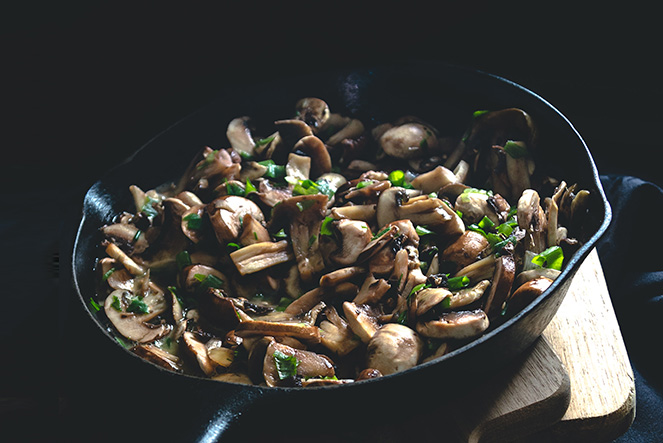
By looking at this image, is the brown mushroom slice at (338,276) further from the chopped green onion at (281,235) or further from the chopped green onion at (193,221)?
the chopped green onion at (193,221)

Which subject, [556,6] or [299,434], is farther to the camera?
[556,6]

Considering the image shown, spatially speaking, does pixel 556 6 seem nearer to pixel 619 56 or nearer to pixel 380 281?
→ pixel 619 56

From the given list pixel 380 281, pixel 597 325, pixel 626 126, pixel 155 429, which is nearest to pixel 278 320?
pixel 380 281

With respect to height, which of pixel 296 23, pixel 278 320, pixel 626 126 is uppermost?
pixel 296 23

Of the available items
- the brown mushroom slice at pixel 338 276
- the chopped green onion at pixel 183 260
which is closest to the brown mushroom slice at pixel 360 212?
the brown mushroom slice at pixel 338 276

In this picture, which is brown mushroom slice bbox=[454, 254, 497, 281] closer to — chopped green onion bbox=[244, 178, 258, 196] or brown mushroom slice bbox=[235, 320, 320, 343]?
brown mushroom slice bbox=[235, 320, 320, 343]

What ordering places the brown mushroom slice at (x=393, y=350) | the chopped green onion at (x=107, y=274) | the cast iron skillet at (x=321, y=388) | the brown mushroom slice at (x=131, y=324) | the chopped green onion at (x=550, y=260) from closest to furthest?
the cast iron skillet at (x=321, y=388) → the brown mushroom slice at (x=393, y=350) → the chopped green onion at (x=550, y=260) → the brown mushroom slice at (x=131, y=324) → the chopped green onion at (x=107, y=274)
